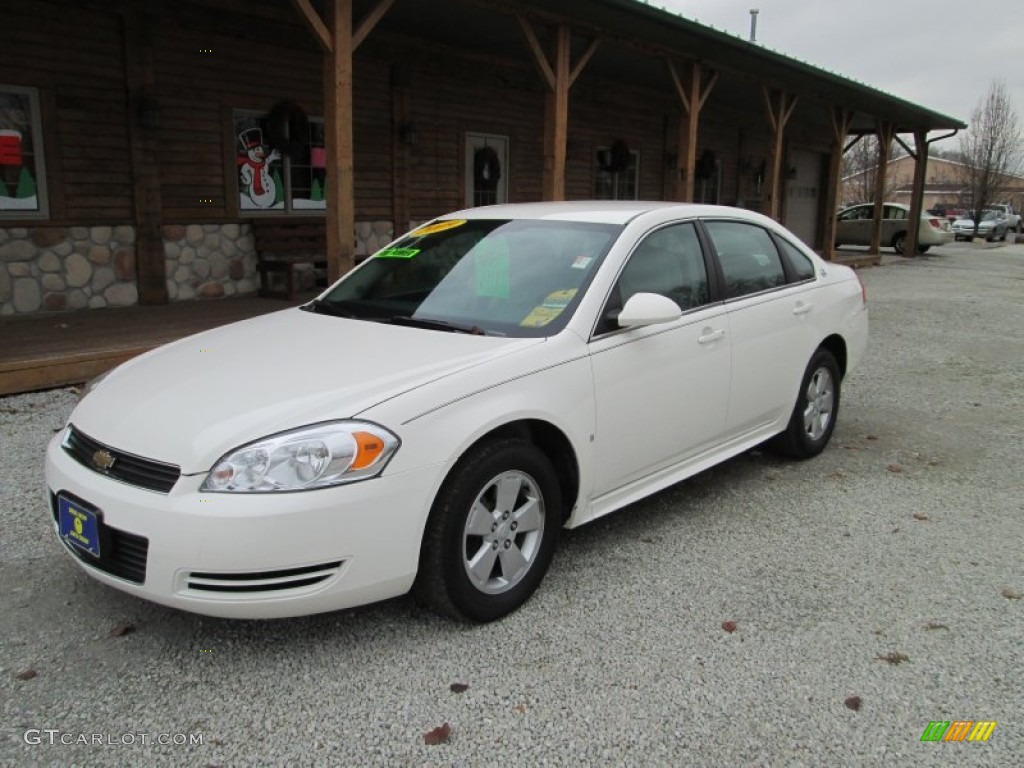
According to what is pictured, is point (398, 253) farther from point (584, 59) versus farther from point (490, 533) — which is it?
point (584, 59)

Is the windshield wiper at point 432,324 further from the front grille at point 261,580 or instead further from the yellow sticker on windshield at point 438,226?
the front grille at point 261,580

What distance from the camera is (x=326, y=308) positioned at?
4.12 meters

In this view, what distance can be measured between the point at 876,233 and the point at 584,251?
68.3 ft

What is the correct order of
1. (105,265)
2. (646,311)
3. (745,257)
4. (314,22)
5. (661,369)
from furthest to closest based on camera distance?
1. (105,265)
2. (314,22)
3. (745,257)
4. (661,369)
5. (646,311)

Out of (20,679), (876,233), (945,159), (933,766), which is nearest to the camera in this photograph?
(933,766)

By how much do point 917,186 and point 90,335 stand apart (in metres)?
23.4

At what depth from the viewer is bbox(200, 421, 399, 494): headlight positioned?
2.62 meters

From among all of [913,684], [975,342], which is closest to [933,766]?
[913,684]

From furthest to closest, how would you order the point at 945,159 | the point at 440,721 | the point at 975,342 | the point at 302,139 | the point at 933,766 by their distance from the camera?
the point at 945,159 → the point at 302,139 → the point at 975,342 → the point at 440,721 → the point at 933,766

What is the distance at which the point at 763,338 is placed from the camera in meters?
4.50

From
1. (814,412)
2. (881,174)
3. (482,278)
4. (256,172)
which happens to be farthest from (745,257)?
(881,174)

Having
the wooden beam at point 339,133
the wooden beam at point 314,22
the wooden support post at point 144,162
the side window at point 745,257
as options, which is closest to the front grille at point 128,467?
the side window at point 745,257

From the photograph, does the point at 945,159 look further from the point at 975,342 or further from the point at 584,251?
the point at 584,251

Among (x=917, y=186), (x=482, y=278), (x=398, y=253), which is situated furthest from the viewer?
(x=917, y=186)
